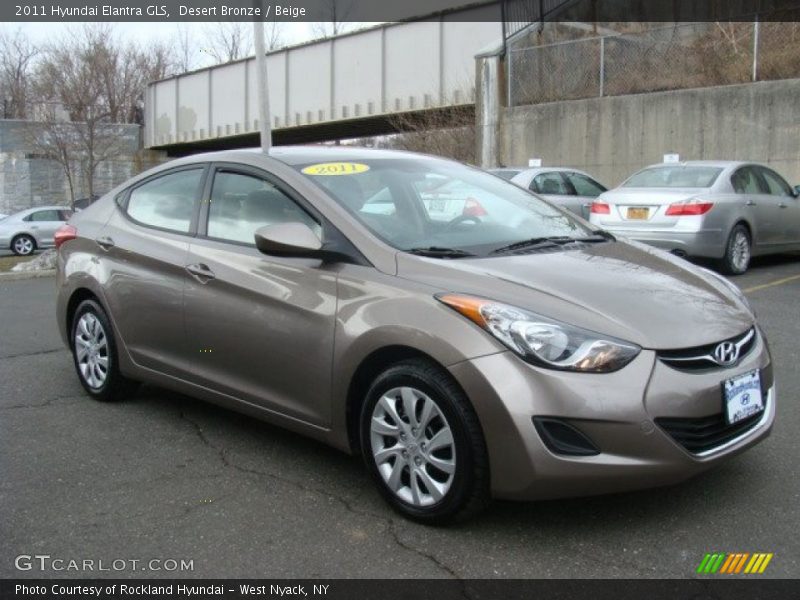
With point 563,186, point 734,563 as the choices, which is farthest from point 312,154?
point 563,186

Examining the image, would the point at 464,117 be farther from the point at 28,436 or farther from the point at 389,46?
the point at 28,436

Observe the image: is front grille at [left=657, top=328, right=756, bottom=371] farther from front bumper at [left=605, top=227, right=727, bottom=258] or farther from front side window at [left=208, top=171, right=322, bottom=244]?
front bumper at [left=605, top=227, right=727, bottom=258]

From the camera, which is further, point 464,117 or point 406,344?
point 464,117

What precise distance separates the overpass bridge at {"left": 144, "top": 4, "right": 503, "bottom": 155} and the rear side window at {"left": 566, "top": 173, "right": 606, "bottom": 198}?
8.65 metres

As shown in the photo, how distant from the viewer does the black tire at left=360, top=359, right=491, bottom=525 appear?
313 cm

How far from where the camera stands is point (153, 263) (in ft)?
15.3

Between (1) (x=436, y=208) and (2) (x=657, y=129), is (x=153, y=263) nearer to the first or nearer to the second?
(1) (x=436, y=208)

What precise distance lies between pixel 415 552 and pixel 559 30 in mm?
20150

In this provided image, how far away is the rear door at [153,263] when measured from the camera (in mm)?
4516

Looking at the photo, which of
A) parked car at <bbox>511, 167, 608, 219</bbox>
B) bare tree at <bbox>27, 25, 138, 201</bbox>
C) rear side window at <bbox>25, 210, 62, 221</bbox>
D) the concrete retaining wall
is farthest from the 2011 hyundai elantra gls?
bare tree at <bbox>27, 25, 138, 201</bbox>

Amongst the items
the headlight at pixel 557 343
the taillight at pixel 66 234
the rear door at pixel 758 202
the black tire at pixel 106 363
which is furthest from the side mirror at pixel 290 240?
the rear door at pixel 758 202

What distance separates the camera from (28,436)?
15.2 feet

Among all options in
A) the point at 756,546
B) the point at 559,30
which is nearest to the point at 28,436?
the point at 756,546

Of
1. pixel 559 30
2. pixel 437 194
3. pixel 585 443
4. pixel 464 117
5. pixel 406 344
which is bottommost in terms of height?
pixel 585 443
